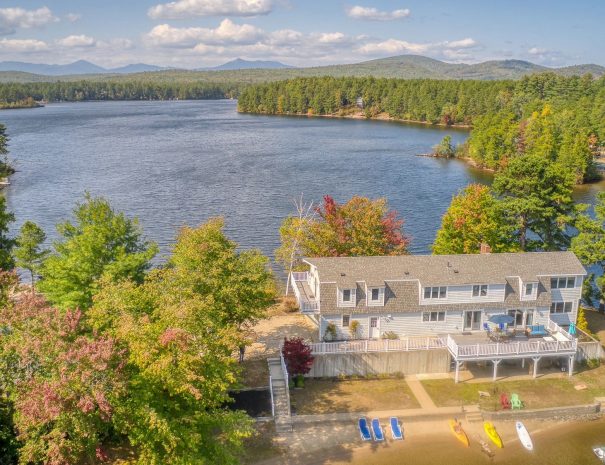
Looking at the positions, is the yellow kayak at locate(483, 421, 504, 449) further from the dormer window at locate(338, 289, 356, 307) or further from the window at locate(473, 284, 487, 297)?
the dormer window at locate(338, 289, 356, 307)

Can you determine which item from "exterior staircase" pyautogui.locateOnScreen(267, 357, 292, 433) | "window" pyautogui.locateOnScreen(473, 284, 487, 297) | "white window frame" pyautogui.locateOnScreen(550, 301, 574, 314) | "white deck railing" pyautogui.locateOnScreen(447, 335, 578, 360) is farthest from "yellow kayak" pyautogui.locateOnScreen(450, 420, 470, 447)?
"white window frame" pyautogui.locateOnScreen(550, 301, 574, 314)

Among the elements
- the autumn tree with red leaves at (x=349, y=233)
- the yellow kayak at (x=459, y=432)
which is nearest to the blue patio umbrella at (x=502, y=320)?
the yellow kayak at (x=459, y=432)

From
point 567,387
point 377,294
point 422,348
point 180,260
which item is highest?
point 180,260

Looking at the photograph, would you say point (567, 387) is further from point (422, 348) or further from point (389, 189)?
point (389, 189)

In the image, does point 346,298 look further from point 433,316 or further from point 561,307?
point 561,307

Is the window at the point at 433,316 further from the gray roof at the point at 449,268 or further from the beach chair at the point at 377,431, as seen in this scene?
the beach chair at the point at 377,431

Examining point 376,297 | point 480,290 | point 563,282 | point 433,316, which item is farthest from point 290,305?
point 563,282

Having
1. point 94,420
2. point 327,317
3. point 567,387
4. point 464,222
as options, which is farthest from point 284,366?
point 464,222
